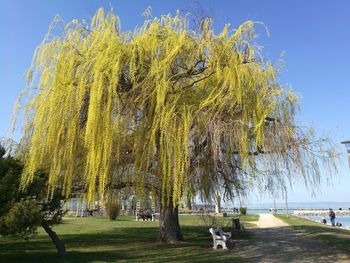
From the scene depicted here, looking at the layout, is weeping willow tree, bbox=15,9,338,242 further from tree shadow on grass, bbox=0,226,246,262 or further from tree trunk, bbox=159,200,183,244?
tree trunk, bbox=159,200,183,244

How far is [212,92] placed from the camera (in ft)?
33.0

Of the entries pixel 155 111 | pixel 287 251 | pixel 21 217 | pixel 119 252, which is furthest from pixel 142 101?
pixel 287 251

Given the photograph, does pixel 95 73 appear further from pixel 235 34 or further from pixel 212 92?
pixel 235 34

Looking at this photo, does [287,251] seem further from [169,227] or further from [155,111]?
[155,111]

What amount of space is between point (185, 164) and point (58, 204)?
15.2 ft

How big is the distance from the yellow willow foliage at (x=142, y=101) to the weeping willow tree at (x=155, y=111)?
3 centimetres

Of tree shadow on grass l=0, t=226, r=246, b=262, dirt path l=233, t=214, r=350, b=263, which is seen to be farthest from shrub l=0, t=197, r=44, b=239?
A: dirt path l=233, t=214, r=350, b=263

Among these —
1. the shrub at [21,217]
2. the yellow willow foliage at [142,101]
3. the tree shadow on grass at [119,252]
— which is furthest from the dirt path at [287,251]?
the shrub at [21,217]

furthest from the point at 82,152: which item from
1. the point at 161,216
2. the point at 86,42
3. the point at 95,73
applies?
the point at 161,216

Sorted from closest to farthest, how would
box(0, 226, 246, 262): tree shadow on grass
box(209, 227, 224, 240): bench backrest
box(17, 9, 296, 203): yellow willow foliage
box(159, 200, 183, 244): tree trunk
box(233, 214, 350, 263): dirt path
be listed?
box(17, 9, 296, 203): yellow willow foliage → box(233, 214, 350, 263): dirt path → box(0, 226, 246, 262): tree shadow on grass → box(209, 227, 224, 240): bench backrest → box(159, 200, 183, 244): tree trunk

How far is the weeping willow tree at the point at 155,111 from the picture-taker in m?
9.41

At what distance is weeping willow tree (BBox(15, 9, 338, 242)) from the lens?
9406 millimetres

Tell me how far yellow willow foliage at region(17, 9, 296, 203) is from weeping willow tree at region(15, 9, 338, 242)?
0.03 m

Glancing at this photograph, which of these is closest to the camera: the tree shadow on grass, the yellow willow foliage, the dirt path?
the yellow willow foliage
